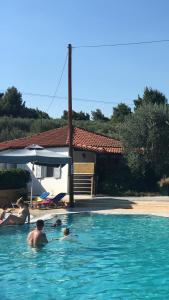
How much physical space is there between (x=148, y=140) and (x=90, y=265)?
17456mm

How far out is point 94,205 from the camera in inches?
994

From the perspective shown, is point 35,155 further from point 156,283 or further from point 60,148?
point 156,283

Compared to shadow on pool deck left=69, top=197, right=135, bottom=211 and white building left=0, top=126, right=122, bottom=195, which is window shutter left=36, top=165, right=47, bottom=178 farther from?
shadow on pool deck left=69, top=197, right=135, bottom=211

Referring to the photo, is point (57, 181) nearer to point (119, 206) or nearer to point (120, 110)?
point (119, 206)

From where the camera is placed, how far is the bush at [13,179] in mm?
25094

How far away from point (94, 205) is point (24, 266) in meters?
12.9

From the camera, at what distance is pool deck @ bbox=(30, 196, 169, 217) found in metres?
22.7

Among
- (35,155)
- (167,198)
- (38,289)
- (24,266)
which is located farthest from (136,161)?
(38,289)

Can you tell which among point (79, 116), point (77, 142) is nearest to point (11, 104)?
point (79, 116)

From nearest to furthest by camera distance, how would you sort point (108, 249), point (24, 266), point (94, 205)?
1. point (24, 266)
2. point (108, 249)
3. point (94, 205)

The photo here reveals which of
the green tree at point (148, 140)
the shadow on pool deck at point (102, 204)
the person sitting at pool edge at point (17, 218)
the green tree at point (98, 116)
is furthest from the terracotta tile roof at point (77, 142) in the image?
the green tree at point (98, 116)

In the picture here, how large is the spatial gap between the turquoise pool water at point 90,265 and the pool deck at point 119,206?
330 centimetres

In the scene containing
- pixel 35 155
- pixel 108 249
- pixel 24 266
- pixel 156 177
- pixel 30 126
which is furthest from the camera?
pixel 30 126

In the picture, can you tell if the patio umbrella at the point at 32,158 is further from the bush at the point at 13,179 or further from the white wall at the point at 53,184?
the white wall at the point at 53,184
